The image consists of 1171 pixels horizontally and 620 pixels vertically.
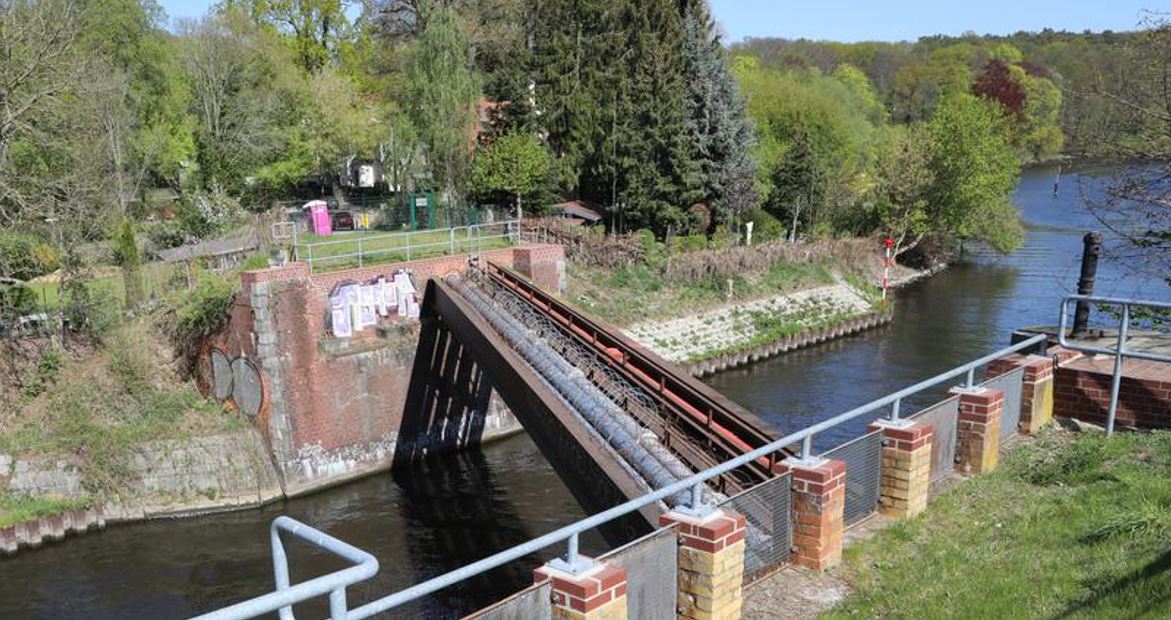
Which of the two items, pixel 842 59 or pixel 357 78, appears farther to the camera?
pixel 842 59

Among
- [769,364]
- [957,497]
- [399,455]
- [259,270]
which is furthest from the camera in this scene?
[769,364]

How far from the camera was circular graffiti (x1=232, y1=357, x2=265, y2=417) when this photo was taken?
19922 millimetres

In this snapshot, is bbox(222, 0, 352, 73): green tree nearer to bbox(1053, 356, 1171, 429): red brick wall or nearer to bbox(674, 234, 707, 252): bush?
bbox(674, 234, 707, 252): bush

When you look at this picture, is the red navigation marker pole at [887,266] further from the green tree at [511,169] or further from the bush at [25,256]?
the bush at [25,256]

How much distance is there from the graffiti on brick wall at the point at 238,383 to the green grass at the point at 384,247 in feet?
10.3

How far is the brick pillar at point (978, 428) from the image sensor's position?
8.52 m

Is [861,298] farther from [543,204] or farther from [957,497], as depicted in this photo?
[957,497]

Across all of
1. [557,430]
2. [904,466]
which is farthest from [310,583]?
[557,430]

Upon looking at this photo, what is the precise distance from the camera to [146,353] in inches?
801

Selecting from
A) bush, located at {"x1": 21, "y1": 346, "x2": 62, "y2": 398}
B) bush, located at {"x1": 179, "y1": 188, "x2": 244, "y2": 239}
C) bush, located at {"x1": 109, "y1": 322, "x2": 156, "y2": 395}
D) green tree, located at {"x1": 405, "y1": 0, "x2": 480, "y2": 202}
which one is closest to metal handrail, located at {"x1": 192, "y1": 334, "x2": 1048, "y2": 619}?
bush, located at {"x1": 109, "y1": 322, "x2": 156, "y2": 395}

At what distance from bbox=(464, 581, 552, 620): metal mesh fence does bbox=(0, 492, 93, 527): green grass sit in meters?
16.6

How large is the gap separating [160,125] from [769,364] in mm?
30845

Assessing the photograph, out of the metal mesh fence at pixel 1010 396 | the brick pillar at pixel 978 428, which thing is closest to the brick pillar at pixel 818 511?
the brick pillar at pixel 978 428

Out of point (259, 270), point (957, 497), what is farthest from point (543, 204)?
point (957, 497)
